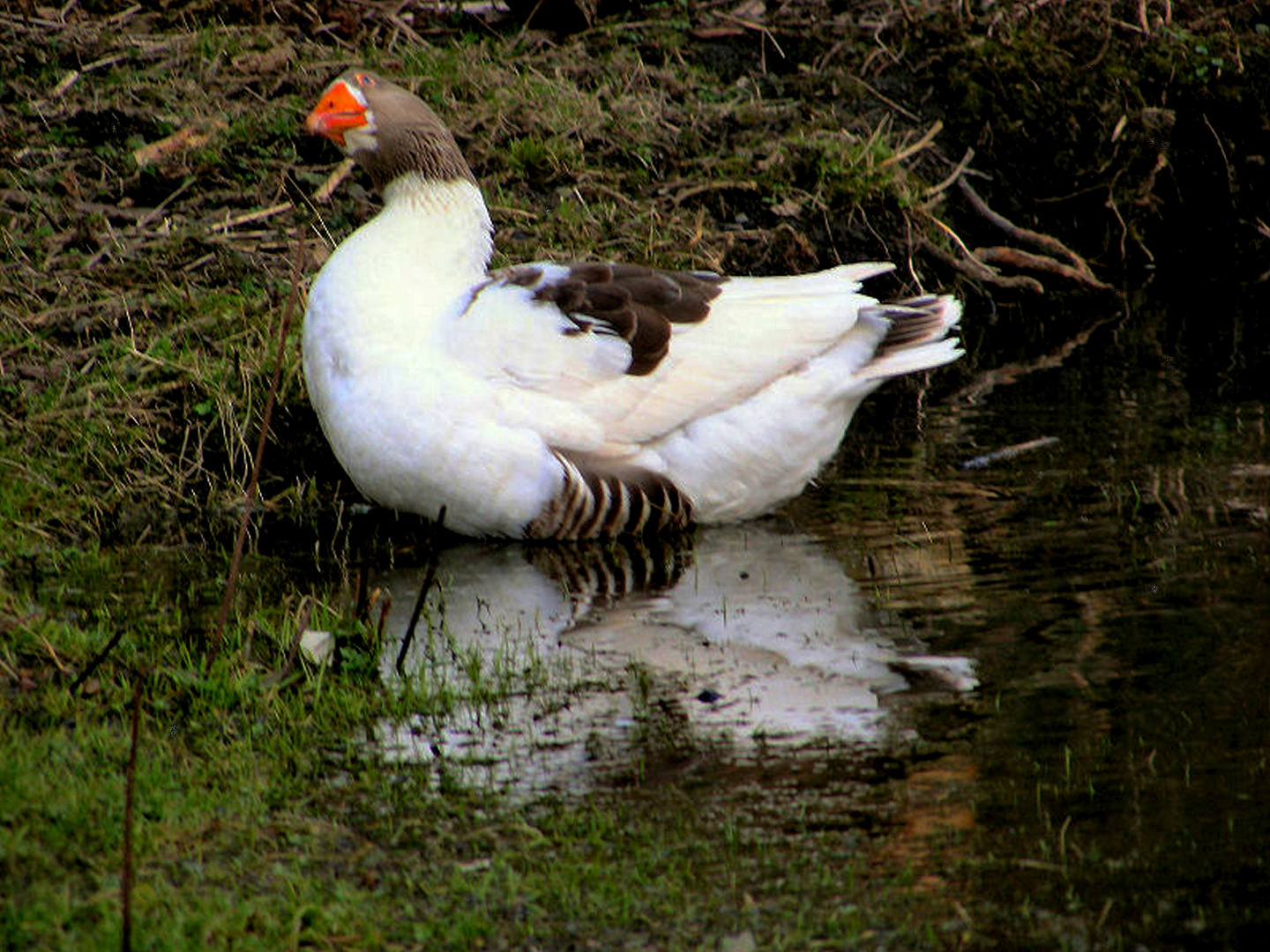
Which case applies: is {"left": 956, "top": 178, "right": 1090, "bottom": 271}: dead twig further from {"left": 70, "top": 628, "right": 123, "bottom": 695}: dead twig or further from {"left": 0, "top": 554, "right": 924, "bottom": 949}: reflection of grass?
{"left": 70, "top": 628, "right": 123, "bottom": 695}: dead twig

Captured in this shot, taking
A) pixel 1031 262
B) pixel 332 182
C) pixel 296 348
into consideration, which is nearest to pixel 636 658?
pixel 296 348

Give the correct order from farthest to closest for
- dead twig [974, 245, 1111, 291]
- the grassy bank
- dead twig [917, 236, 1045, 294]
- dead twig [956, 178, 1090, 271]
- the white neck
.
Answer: dead twig [956, 178, 1090, 271] < dead twig [974, 245, 1111, 291] < dead twig [917, 236, 1045, 294] < the white neck < the grassy bank

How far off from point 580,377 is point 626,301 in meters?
0.37

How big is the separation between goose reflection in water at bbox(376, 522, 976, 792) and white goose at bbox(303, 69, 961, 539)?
0.25 m

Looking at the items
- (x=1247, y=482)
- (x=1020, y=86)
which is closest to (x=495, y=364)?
(x=1247, y=482)

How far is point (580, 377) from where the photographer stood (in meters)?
6.71

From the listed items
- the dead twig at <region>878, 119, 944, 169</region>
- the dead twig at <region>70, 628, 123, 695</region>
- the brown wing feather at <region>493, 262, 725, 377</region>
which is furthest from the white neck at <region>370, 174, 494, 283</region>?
the dead twig at <region>878, 119, 944, 169</region>

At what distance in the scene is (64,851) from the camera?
156 inches

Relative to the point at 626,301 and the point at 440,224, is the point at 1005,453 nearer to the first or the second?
the point at 626,301

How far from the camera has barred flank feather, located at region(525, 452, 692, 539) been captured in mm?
6707

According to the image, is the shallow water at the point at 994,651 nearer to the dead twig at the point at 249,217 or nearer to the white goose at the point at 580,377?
the white goose at the point at 580,377

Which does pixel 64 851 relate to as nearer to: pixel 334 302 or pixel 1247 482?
pixel 334 302

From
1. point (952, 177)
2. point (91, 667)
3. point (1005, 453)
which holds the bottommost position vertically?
point (91, 667)

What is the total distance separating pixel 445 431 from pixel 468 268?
3.31 feet
